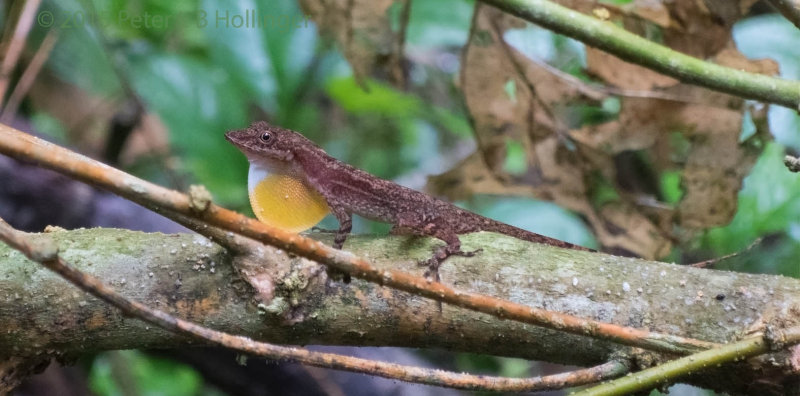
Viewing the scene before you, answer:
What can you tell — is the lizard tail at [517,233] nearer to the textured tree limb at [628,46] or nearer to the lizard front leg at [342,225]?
the lizard front leg at [342,225]

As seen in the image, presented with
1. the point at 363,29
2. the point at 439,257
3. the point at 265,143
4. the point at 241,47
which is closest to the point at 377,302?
the point at 439,257

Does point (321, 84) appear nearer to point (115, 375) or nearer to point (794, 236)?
point (115, 375)

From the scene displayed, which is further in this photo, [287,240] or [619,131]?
[619,131]

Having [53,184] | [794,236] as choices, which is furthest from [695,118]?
[53,184]

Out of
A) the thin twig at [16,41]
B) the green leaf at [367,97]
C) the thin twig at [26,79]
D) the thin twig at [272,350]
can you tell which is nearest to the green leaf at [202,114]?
the thin twig at [26,79]

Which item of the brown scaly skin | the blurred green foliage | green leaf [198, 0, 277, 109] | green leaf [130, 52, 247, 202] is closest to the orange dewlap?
the brown scaly skin

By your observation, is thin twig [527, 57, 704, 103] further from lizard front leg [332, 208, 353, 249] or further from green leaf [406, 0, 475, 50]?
lizard front leg [332, 208, 353, 249]

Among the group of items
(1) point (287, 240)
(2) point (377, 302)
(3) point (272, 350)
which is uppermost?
(2) point (377, 302)

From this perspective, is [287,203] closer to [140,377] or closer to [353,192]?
[353,192]
